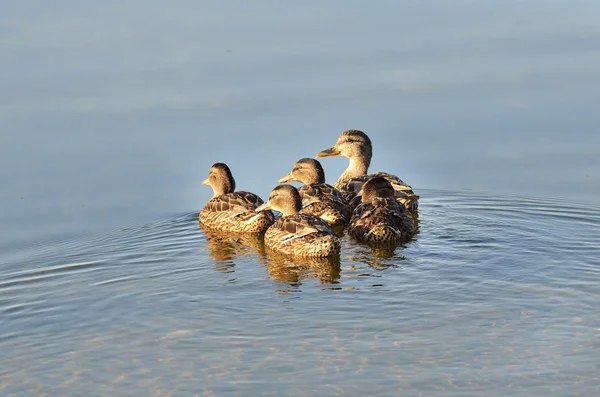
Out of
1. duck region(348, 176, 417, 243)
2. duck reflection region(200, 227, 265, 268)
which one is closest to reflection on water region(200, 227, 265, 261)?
duck reflection region(200, 227, 265, 268)

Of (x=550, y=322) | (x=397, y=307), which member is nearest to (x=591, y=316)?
(x=550, y=322)

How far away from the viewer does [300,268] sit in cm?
1073

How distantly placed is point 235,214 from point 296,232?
1349mm

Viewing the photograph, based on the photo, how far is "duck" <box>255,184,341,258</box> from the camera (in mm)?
10953

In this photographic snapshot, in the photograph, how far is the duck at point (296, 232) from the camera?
10953 millimetres

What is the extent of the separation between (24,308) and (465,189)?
5.75 m

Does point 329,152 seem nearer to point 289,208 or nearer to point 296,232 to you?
point 289,208

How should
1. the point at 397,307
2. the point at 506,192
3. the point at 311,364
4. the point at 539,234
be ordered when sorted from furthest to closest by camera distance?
1. the point at 506,192
2. the point at 539,234
3. the point at 397,307
4. the point at 311,364

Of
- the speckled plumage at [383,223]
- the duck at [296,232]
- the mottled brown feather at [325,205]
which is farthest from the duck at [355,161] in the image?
the duck at [296,232]

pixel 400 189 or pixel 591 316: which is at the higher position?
pixel 400 189

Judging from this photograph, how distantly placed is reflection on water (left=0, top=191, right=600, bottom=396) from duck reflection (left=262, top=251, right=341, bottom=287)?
30 millimetres

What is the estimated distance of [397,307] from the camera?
8969 millimetres

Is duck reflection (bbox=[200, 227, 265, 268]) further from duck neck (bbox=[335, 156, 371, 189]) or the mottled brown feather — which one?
duck neck (bbox=[335, 156, 371, 189])

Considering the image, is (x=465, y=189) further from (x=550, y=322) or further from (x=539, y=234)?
(x=550, y=322)
